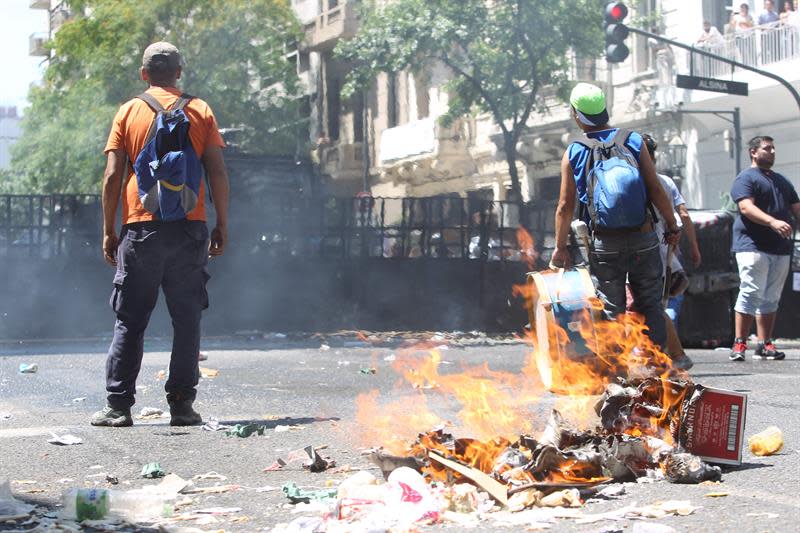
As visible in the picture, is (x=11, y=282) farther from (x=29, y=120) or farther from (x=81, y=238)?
(x=29, y=120)

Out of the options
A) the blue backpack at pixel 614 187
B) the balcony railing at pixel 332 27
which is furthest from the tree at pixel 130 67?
the blue backpack at pixel 614 187

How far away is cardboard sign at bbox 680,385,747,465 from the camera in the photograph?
16.0 feet

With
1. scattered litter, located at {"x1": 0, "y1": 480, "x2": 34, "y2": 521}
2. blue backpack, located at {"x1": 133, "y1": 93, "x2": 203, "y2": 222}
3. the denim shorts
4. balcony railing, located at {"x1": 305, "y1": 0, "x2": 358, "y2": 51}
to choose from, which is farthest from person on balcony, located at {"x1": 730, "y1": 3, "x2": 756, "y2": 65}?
scattered litter, located at {"x1": 0, "y1": 480, "x2": 34, "y2": 521}

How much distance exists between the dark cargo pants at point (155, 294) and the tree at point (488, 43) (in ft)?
66.1

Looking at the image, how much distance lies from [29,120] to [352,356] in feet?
98.8

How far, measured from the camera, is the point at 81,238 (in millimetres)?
15812

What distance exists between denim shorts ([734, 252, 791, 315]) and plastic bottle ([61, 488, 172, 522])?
7887mm

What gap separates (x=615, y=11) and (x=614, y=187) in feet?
39.0

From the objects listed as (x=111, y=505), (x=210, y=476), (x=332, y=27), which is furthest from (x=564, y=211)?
(x=332, y=27)

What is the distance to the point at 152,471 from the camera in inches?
208

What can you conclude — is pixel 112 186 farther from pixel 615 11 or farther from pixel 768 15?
pixel 768 15

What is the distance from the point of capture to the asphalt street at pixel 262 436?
443cm

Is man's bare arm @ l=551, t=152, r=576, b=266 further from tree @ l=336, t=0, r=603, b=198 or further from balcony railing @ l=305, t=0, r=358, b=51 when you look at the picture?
balcony railing @ l=305, t=0, r=358, b=51

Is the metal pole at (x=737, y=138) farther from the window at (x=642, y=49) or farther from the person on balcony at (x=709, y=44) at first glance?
the window at (x=642, y=49)
